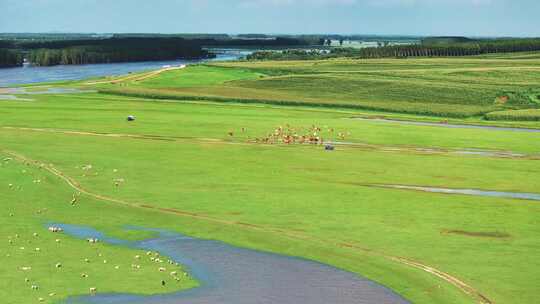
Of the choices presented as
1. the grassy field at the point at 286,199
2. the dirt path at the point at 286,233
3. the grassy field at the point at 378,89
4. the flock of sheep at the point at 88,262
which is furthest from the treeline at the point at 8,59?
the flock of sheep at the point at 88,262

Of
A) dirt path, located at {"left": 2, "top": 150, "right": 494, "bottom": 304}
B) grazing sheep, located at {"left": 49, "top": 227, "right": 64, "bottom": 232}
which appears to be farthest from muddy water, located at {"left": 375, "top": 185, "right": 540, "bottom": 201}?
grazing sheep, located at {"left": 49, "top": 227, "right": 64, "bottom": 232}

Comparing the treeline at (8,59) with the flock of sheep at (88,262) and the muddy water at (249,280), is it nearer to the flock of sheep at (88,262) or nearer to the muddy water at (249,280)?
the flock of sheep at (88,262)

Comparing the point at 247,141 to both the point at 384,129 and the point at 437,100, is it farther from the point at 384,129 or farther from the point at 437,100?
the point at 437,100

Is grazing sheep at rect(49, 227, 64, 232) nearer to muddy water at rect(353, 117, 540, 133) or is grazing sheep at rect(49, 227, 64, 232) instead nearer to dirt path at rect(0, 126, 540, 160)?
dirt path at rect(0, 126, 540, 160)

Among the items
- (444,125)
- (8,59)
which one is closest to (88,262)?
(444,125)

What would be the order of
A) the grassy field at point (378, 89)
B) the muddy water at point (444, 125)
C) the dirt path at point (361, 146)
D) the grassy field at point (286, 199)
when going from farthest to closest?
the grassy field at point (378, 89)
the muddy water at point (444, 125)
the dirt path at point (361, 146)
the grassy field at point (286, 199)

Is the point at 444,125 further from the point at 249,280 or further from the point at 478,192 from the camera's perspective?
the point at 249,280

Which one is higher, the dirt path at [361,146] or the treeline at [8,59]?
the dirt path at [361,146]
